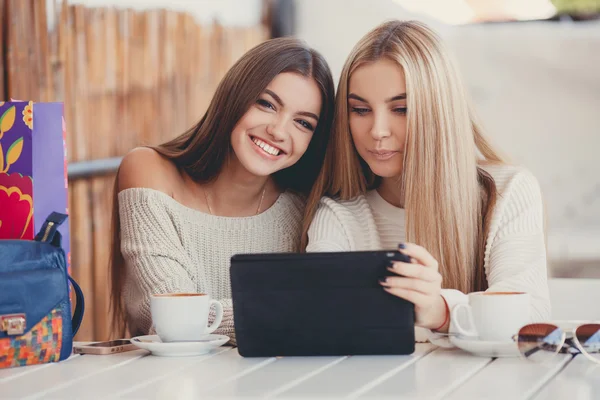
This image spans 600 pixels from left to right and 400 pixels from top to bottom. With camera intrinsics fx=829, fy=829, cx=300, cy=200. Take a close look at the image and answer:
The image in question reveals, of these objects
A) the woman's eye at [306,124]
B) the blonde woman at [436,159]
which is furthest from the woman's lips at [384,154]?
the woman's eye at [306,124]

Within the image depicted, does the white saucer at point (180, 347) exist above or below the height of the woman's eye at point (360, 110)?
below

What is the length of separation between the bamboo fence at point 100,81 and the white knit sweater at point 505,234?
1527 millimetres

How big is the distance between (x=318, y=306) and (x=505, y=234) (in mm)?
807

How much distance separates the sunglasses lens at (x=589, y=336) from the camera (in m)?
1.33

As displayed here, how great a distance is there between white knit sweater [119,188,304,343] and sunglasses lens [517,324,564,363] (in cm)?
73

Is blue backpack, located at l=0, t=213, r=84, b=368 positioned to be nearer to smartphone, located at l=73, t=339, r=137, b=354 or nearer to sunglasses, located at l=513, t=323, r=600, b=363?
smartphone, located at l=73, t=339, r=137, b=354

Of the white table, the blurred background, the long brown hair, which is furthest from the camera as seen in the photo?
the blurred background

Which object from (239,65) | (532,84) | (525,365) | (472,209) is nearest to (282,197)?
(239,65)

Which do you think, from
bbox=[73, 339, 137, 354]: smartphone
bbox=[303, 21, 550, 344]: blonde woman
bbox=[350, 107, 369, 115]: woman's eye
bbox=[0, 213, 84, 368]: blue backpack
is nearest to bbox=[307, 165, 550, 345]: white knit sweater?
bbox=[303, 21, 550, 344]: blonde woman

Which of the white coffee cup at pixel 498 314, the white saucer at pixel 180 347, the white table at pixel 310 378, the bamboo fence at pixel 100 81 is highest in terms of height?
the bamboo fence at pixel 100 81

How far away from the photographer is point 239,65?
223 cm

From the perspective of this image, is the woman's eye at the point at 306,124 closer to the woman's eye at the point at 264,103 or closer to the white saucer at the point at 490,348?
the woman's eye at the point at 264,103

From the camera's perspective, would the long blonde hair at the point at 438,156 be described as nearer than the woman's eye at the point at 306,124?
Yes

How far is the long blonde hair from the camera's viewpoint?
2.03 meters
